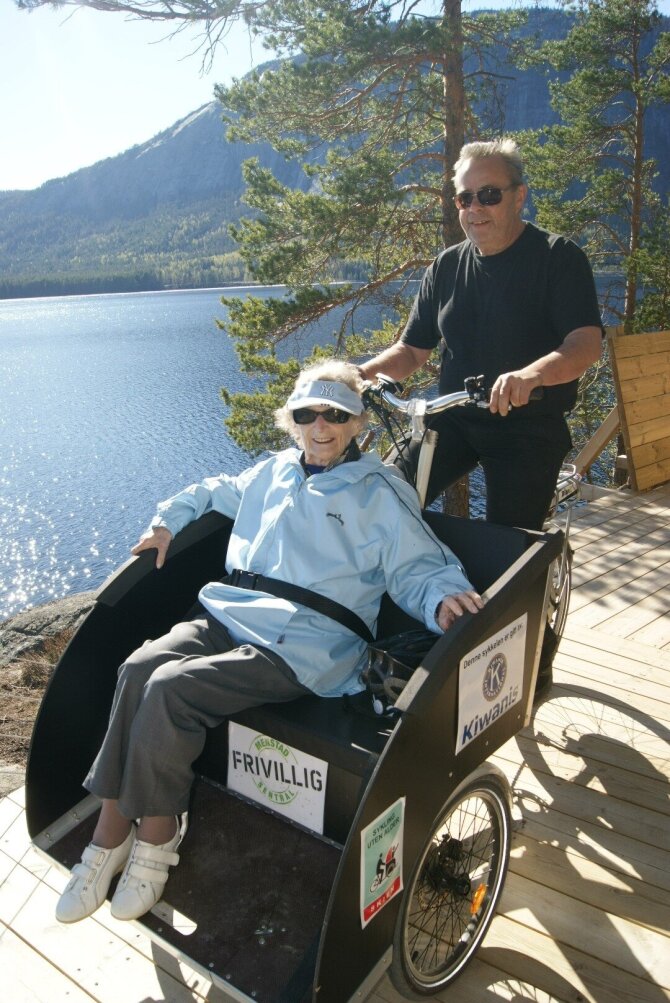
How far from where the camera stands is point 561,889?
2139 millimetres

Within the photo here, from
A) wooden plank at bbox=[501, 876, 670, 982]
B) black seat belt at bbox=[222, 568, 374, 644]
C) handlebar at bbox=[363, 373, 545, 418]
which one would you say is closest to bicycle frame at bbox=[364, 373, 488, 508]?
handlebar at bbox=[363, 373, 545, 418]

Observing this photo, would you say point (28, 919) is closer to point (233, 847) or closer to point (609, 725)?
point (233, 847)

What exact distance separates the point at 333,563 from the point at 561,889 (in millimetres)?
1111

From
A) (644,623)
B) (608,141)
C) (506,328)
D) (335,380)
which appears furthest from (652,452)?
(608,141)

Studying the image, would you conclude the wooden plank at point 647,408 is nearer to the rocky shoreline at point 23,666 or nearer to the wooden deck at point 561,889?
the wooden deck at point 561,889

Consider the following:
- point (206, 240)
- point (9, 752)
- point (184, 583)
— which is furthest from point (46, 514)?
point (206, 240)

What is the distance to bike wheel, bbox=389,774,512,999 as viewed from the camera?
5.84 feet

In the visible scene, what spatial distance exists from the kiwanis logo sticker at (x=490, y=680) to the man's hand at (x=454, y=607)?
0.28 ft

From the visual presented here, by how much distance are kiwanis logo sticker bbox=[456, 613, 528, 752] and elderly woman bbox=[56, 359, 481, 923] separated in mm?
113

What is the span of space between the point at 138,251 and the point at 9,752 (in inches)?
5654

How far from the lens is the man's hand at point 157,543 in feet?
7.04

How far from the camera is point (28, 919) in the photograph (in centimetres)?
210

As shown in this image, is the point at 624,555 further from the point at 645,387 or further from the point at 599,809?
the point at 599,809

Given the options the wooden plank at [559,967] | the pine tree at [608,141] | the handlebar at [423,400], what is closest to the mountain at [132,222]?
the pine tree at [608,141]
